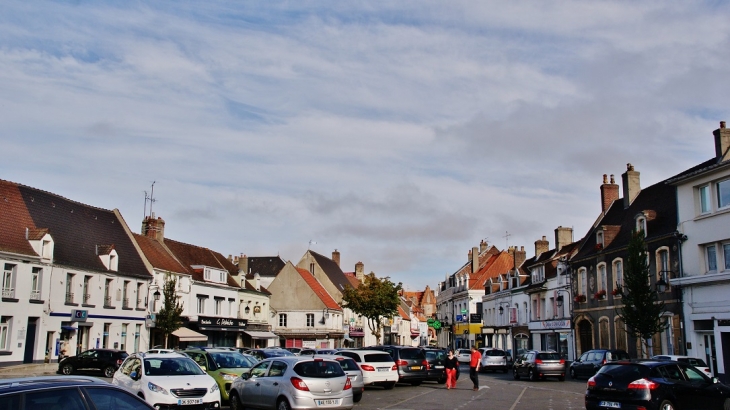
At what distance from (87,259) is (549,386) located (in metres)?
28.8

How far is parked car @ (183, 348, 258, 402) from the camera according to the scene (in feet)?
69.0

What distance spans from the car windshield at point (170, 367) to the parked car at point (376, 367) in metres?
10.8

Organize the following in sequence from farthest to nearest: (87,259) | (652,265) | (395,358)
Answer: (87,259), (652,265), (395,358)

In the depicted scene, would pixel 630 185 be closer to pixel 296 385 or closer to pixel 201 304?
pixel 201 304

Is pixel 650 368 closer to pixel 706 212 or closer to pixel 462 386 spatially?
pixel 462 386

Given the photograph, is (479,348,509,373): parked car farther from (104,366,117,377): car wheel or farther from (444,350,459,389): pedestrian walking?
(104,366,117,377): car wheel

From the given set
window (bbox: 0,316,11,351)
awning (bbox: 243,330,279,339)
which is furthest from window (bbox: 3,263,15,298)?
awning (bbox: 243,330,279,339)

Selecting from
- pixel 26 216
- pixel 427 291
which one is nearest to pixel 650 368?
pixel 26 216

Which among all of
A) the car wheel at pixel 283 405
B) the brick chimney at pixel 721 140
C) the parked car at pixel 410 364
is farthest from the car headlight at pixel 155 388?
the brick chimney at pixel 721 140

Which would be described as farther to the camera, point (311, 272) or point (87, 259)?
point (311, 272)

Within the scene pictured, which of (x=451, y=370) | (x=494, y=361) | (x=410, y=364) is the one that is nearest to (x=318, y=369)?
(x=451, y=370)

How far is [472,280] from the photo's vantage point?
82.2 meters

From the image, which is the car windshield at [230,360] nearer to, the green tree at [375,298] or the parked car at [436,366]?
the parked car at [436,366]

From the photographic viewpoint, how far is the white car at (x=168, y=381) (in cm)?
1656
